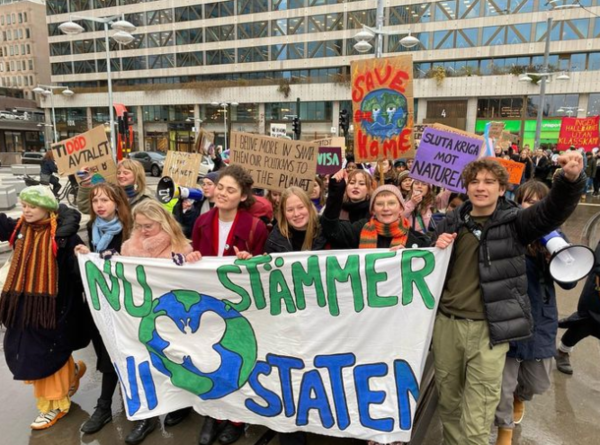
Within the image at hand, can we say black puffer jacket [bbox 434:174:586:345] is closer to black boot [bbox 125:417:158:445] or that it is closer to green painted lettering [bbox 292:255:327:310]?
green painted lettering [bbox 292:255:327:310]

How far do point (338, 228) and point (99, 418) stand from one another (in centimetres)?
218

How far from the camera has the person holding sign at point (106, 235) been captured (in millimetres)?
3029

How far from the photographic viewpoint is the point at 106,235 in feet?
9.96

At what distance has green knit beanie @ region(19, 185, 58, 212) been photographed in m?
2.77

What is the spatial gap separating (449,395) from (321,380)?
2.49 ft

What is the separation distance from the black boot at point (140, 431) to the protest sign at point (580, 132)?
1122cm

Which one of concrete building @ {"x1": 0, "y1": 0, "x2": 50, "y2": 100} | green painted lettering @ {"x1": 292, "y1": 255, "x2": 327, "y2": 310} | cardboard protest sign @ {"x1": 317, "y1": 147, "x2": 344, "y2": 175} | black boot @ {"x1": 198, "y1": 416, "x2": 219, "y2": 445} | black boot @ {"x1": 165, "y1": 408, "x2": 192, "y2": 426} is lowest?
black boot @ {"x1": 165, "y1": 408, "x2": 192, "y2": 426}

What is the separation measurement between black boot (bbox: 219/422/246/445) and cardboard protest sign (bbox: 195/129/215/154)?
4.02m

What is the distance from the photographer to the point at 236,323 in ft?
8.79

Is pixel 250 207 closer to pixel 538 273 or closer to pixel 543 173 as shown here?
pixel 538 273

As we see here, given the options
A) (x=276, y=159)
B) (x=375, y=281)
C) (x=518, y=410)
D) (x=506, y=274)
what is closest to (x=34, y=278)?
(x=276, y=159)

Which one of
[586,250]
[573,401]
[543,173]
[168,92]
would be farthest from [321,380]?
[168,92]

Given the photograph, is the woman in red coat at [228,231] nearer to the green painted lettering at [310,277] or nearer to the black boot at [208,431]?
the black boot at [208,431]

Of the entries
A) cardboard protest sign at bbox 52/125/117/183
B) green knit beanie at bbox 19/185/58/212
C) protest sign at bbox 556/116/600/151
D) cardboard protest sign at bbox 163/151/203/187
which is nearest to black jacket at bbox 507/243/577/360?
green knit beanie at bbox 19/185/58/212
